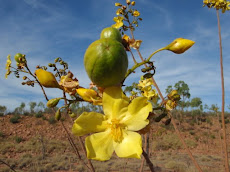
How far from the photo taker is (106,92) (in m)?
0.96

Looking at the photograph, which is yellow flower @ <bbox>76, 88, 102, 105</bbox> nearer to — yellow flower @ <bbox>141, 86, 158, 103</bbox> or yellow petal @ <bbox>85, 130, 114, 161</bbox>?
yellow petal @ <bbox>85, 130, 114, 161</bbox>

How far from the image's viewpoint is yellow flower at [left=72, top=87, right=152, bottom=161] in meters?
0.96

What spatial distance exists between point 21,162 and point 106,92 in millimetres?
17670

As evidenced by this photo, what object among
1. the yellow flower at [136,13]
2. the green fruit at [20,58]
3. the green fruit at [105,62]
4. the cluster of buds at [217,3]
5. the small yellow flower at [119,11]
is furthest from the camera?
the cluster of buds at [217,3]

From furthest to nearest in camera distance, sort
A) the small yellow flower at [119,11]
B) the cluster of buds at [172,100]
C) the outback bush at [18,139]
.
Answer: the outback bush at [18,139], the small yellow flower at [119,11], the cluster of buds at [172,100]

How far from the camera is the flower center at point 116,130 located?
104 cm

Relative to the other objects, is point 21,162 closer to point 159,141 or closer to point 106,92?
point 159,141

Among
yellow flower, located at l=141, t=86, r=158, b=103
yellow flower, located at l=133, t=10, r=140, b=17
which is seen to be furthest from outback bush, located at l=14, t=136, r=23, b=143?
yellow flower, located at l=141, t=86, r=158, b=103

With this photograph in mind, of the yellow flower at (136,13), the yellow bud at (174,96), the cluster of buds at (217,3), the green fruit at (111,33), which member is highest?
the cluster of buds at (217,3)

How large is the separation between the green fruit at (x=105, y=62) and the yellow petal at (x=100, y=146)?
12.4 inches

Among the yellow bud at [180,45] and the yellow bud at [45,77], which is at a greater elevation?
the yellow bud at [180,45]

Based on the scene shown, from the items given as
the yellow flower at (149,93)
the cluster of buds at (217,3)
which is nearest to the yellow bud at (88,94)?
the yellow flower at (149,93)

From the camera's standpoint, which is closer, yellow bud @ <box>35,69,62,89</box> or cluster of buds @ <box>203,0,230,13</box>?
yellow bud @ <box>35,69,62,89</box>

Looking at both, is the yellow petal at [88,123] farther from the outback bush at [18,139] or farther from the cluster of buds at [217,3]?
the outback bush at [18,139]
